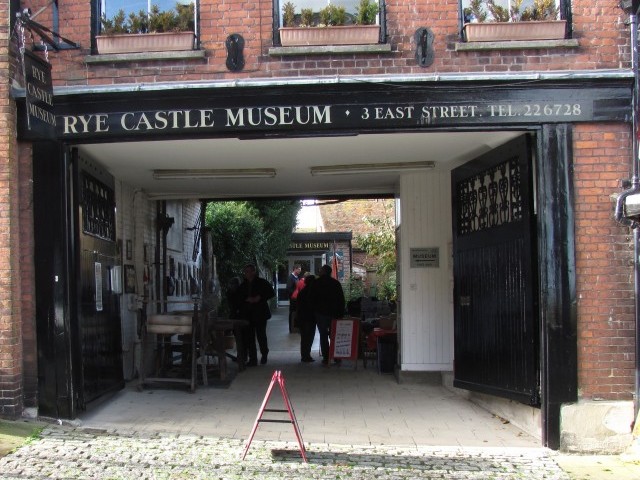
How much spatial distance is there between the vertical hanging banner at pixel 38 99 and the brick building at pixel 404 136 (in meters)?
0.02

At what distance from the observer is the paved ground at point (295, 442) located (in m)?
5.43

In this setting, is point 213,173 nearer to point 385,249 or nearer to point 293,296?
point 293,296

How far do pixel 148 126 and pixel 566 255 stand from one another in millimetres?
4257

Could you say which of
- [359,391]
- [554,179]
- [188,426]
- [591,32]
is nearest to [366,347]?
[359,391]

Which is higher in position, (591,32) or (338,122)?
(591,32)

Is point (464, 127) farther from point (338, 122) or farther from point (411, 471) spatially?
point (411, 471)

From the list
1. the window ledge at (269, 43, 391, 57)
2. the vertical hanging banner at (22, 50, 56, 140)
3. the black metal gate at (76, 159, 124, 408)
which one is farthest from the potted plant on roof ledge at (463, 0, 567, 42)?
the black metal gate at (76, 159, 124, 408)

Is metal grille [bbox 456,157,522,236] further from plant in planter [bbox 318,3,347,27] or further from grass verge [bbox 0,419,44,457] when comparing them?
grass verge [bbox 0,419,44,457]

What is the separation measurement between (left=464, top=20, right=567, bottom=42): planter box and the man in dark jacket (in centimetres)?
527

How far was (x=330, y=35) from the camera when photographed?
6648 mm

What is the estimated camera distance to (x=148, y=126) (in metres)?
6.62

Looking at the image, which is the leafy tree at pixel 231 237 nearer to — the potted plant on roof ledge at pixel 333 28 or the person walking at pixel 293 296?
the person walking at pixel 293 296

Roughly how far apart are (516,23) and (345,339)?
570cm

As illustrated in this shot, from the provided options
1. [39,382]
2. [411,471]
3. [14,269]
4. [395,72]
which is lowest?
[411,471]
